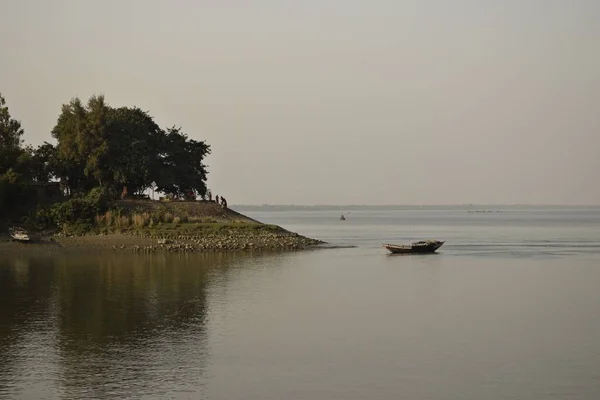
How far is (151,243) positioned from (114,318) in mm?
41844

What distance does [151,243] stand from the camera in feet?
258

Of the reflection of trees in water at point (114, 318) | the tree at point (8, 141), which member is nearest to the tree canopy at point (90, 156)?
the tree at point (8, 141)

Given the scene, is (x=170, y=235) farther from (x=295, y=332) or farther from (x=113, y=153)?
(x=295, y=332)

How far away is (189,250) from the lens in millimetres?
77188

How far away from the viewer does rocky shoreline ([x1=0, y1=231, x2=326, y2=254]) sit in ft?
253

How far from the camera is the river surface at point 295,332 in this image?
A: 82.1 ft

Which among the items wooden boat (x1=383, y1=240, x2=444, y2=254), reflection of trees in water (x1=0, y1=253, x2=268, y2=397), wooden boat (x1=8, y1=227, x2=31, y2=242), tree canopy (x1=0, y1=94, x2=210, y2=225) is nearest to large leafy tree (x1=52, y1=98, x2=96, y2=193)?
tree canopy (x1=0, y1=94, x2=210, y2=225)

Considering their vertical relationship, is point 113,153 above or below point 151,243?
above

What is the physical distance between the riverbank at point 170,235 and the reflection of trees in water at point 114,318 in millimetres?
11838

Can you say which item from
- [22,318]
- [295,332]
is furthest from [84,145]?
[295,332]

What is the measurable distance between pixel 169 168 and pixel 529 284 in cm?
5010

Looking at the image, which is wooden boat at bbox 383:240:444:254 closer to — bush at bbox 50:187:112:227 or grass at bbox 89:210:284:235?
grass at bbox 89:210:284:235

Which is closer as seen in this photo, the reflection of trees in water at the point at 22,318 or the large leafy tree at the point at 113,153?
the reflection of trees in water at the point at 22,318

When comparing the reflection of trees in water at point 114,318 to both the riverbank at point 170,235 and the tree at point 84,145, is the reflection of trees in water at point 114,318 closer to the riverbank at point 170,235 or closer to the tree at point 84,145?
the riverbank at point 170,235
